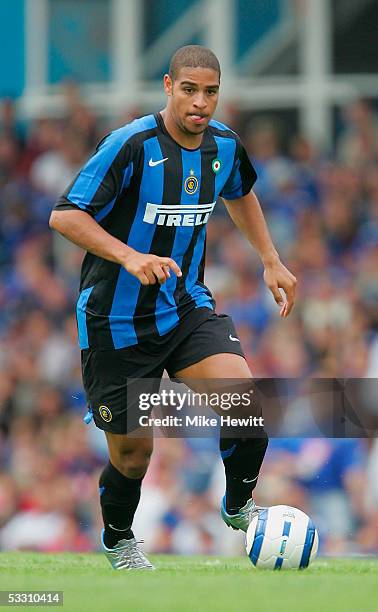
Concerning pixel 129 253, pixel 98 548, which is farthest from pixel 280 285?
pixel 98 548

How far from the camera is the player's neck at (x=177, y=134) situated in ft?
22.1

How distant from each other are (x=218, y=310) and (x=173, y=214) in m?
5.01

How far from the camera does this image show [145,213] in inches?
264

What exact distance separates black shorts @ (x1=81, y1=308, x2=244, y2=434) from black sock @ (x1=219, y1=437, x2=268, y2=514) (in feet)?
1.37

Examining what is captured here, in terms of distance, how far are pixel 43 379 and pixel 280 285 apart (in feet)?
18.5

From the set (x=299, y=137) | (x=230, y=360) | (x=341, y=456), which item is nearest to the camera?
(x=230, y=360)

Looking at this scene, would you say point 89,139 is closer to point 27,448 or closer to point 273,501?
point 27,448

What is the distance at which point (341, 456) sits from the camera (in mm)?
9727

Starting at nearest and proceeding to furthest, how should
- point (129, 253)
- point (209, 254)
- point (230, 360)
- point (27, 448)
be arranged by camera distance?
point (129, 253) → point (230, 360) → point (27, 448) → point (209, 254)

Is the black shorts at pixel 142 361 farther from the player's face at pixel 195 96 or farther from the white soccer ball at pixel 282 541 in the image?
the player's face at pixel 195 96

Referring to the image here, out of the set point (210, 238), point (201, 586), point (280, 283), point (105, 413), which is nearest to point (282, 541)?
point (201, 586)

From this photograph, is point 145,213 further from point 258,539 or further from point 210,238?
point 210,238

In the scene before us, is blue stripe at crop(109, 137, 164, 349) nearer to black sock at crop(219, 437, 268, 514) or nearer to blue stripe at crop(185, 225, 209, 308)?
blue stripe at crop(185, 225, 209, 308)

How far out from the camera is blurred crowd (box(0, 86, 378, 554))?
10.0 metres
